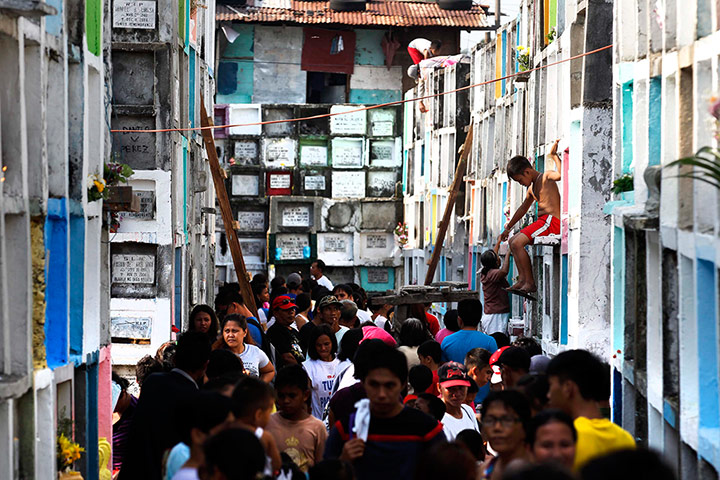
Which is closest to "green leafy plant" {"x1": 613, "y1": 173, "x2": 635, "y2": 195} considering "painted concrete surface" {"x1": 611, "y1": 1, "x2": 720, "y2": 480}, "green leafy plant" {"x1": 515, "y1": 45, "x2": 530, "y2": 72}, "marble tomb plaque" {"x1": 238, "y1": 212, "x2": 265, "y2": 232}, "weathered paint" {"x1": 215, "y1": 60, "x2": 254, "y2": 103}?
"painted concrete surface" {"x1": 611, "y1": 1, "x2": 720, "y2": 480}

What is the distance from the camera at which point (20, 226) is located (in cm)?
802

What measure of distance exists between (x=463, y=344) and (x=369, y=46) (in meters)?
26.8

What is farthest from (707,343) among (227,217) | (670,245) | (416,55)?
(416,55)

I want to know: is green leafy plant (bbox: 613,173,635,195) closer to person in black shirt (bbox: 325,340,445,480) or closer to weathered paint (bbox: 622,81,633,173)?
weathered paint (bbox: 622,81,633,173)

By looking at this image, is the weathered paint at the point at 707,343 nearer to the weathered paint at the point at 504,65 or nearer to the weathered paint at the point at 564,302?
the weathered paint at the point at 564,302

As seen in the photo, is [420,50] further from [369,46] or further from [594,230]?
[594,230]

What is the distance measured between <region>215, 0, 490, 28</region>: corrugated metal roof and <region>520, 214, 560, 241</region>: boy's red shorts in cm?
2199

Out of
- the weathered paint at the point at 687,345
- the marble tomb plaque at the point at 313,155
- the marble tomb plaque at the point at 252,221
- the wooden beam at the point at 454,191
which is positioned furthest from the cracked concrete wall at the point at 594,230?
the marble tomb plaque at the point at 252,221

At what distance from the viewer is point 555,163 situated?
1533 cm

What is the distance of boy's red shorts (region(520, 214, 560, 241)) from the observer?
15.2 meters

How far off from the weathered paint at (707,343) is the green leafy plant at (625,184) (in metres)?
3.12

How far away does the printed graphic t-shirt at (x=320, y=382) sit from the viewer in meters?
10.7

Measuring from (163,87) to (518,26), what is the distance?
6.37 metres

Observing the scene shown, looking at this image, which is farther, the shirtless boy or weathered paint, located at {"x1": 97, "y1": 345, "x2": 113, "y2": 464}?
the shirtless boy
